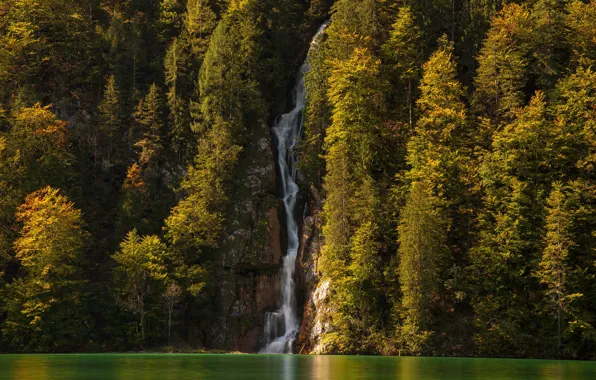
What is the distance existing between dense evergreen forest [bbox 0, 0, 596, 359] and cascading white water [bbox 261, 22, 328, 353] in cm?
210

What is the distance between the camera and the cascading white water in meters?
73.4

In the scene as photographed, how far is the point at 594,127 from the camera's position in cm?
6650

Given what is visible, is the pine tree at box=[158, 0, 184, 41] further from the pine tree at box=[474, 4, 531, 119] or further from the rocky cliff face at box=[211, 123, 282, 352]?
the pine tree at box=[474, 4, 531, 119]

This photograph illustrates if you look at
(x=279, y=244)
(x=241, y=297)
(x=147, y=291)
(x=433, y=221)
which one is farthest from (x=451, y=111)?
(x=147, y=291)

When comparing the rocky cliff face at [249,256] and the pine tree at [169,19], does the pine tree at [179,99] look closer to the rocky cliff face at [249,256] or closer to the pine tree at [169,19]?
the pine tree at [169,19]

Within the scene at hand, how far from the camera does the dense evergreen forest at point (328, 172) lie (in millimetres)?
64312

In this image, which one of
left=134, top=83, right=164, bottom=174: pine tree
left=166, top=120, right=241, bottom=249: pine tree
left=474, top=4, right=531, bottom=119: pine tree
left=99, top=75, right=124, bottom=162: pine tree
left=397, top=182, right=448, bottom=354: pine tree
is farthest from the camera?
left=99, top=75, right=124, bottom=162: pine tree

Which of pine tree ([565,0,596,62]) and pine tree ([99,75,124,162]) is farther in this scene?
pine tree ([99,75,124,162])

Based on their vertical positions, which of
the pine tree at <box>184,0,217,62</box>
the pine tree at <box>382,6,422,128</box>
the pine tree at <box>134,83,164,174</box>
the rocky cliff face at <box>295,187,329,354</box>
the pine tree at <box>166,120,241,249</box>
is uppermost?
the pine tree at <box>184,0,217,62</box>

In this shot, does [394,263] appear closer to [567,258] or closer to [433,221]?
[433,221]

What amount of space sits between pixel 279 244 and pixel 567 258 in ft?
93.3

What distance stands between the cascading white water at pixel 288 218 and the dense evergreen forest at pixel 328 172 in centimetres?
210

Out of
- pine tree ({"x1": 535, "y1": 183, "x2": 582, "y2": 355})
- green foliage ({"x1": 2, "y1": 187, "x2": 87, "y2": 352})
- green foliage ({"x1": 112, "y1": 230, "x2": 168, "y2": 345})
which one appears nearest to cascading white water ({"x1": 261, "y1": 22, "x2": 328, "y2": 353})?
green foliage ({"x1": 112, "y1": 230, "x2": 168, "y2": 345})

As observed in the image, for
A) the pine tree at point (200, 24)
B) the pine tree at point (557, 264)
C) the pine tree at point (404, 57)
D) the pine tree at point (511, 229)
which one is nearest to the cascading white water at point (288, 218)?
the pine tree at point (404, 57)
